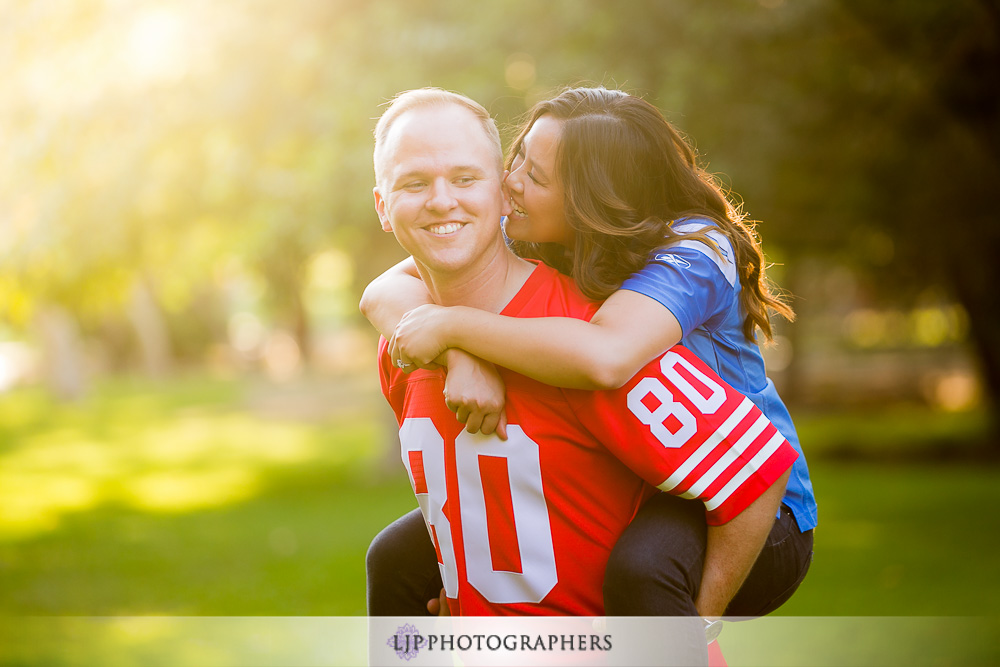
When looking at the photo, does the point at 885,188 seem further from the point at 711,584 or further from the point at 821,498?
the point at 711,584

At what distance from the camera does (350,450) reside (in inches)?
676

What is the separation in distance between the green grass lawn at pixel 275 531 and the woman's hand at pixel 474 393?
Result: 5833 millimetres

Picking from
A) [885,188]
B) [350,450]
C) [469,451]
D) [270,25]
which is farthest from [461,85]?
[350,450]

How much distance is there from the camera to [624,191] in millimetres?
2312

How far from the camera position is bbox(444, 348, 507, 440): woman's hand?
6.75 ft

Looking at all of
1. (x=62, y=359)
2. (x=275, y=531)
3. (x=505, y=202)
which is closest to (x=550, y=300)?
(x=505, y=202)

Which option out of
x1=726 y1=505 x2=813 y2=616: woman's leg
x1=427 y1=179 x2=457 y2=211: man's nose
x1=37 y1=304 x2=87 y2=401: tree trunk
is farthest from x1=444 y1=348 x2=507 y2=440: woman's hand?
x1=37 y1=304 x2=87 y2=401: tree trunk

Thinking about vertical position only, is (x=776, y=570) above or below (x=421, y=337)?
below

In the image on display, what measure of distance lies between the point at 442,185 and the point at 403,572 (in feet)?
3.67

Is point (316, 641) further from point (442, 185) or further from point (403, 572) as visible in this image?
point (442, 185)

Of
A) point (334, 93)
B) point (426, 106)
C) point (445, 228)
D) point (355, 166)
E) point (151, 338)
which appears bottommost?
point (445, 228)

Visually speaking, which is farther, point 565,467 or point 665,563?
point 565,467

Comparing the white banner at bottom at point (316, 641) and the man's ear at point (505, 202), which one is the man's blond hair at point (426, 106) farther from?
the white banner at bottom at point (316, 641)

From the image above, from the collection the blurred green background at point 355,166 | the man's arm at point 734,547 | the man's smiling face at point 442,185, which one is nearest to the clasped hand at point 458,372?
the man's smiling face at point 442,185
